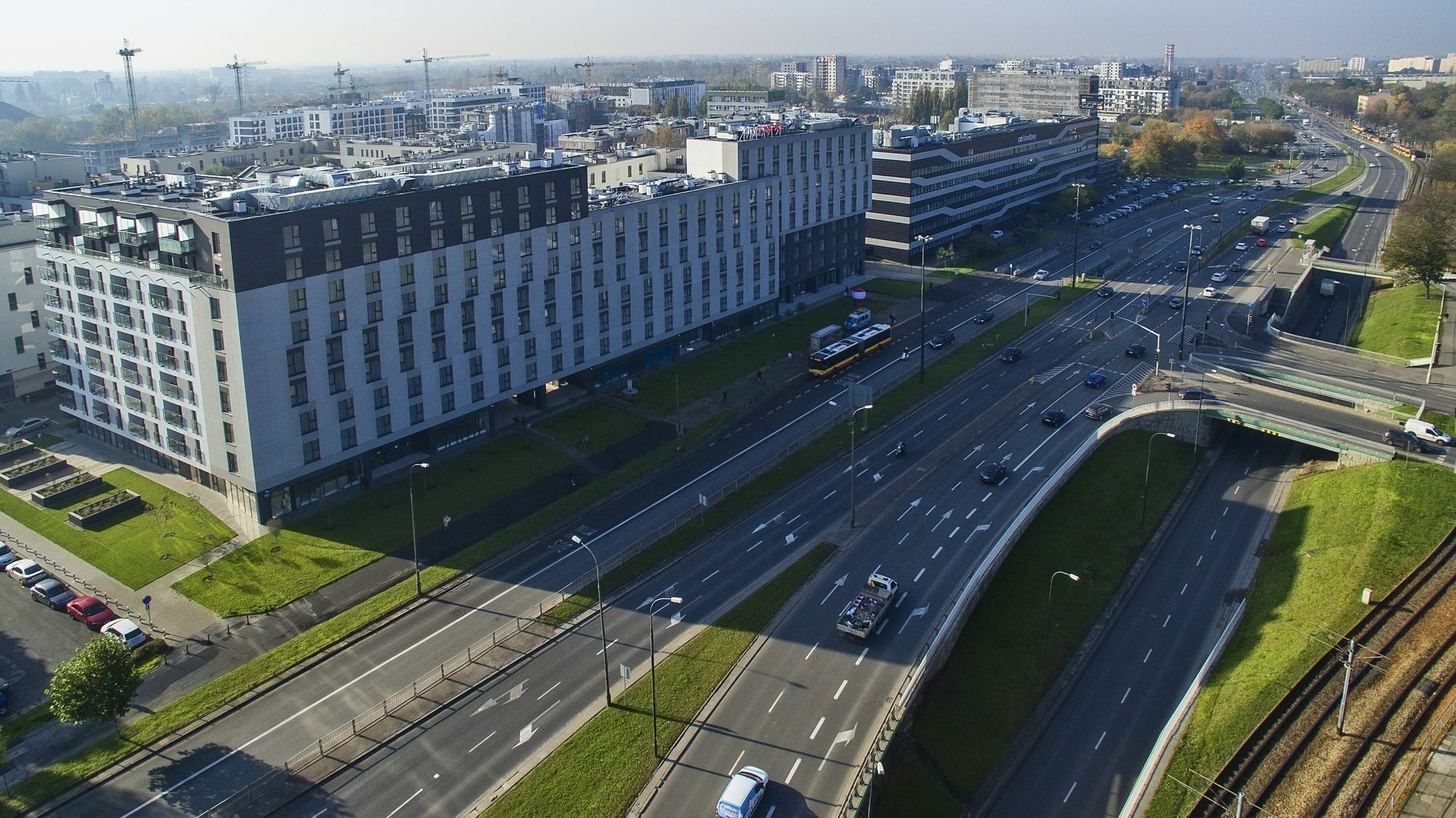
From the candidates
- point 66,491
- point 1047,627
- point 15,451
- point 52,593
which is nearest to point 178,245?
point 66,491

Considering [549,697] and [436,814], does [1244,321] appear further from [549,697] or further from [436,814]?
[436,814]

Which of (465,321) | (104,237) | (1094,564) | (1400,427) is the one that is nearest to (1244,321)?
(1400,427)

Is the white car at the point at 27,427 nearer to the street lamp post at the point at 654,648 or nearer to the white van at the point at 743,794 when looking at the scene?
the street lamp post at the point at 654,648

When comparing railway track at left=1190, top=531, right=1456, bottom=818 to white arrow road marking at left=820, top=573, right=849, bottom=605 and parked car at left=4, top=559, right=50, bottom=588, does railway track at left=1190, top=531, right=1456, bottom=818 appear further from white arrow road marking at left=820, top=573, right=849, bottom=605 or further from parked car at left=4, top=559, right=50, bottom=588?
parked car at left=4, top=559, right=50, bottom=588

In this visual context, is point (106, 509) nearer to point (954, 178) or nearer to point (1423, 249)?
point (954, 178)

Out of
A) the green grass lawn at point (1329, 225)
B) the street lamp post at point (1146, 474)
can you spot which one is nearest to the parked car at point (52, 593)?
the street lamp post at point (1146, 474)

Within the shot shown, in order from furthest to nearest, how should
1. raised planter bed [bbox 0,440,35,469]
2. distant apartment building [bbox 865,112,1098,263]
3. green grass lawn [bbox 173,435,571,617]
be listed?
distant apartment building [bbox 865,112,1098,263] < raised planter bed [bbox 0,440,35,469] < green grass lawn [bbox 173,435,571,617]

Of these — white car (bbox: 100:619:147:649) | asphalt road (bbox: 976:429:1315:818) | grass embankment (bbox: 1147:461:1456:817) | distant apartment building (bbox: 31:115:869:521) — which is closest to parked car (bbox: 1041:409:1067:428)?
asphalt road (bbox: 976:429:1315:818)
